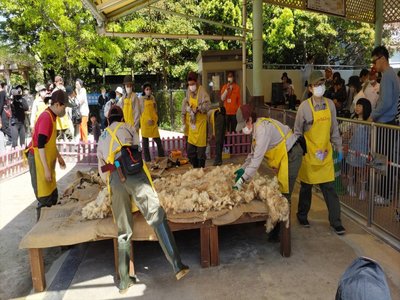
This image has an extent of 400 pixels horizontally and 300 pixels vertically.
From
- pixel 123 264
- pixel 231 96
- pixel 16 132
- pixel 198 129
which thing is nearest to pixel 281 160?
pixel 123 264

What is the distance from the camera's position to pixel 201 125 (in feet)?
25.7

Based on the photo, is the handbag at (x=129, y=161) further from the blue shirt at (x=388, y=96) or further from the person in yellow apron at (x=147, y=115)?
the person in yellow apron at (x=147, y=115)

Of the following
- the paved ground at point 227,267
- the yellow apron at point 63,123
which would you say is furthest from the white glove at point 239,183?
the yellow apron at point 63,123

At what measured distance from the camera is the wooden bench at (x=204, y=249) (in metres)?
4.21

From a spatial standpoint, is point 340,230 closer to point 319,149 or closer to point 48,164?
point 319,149

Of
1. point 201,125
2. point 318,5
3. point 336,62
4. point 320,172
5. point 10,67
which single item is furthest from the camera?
point 336,62

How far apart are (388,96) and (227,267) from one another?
3.16 meters

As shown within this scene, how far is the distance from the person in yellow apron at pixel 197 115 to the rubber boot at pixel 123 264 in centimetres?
400

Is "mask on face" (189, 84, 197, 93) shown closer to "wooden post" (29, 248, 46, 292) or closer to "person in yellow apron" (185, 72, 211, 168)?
"person in yellow apron" (185, 72, 211, 168)

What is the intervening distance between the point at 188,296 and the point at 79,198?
231 centimetres

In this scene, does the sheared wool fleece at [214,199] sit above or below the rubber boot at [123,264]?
above

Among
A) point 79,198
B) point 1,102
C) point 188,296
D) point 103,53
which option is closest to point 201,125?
point 79,198

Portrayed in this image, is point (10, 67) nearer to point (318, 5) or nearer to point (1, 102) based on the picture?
point (1, 102)

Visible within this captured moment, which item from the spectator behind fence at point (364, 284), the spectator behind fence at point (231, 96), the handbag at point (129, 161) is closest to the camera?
the spectator behind fence at point (364, 284)
